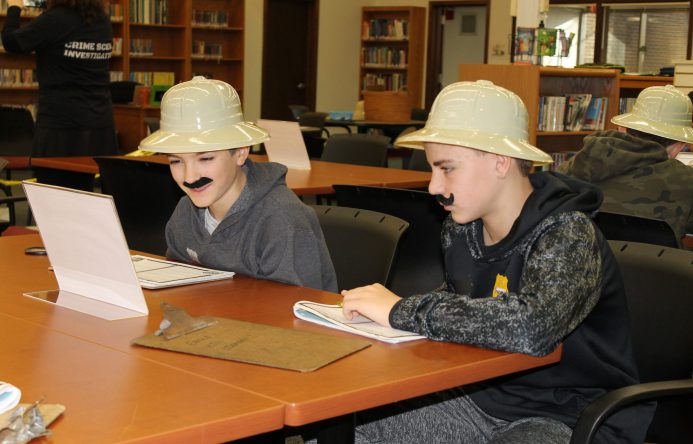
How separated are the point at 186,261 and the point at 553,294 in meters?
1.13

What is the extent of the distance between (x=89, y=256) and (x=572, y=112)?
526cm

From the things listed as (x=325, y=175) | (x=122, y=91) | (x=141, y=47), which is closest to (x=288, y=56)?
(x=141, y=47)

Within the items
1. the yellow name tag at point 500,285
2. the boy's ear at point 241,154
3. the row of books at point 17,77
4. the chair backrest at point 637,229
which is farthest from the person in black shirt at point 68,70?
the row of books at point 17,77

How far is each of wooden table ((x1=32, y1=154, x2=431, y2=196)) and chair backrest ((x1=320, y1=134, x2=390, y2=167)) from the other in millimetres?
799

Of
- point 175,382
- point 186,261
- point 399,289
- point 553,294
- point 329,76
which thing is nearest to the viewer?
point 175,382

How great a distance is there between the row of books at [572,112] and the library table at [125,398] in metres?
5.25

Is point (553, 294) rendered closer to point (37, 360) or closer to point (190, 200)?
point (37, 360)

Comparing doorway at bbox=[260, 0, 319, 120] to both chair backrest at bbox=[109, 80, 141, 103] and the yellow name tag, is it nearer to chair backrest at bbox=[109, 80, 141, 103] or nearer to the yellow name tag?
chair backrest at bbox=[109, 80, 141, 103]

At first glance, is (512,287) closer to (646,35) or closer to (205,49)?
(646,35)

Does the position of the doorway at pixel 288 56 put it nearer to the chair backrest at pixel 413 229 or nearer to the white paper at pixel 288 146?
the white paper at pixel 288 146

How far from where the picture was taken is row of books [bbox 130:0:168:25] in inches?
430

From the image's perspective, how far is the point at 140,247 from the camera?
13.5 ft

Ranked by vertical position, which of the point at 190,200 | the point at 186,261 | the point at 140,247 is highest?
the point at 190,200

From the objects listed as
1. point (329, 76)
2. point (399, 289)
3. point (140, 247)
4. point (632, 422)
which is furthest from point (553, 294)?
point (329, 76)
